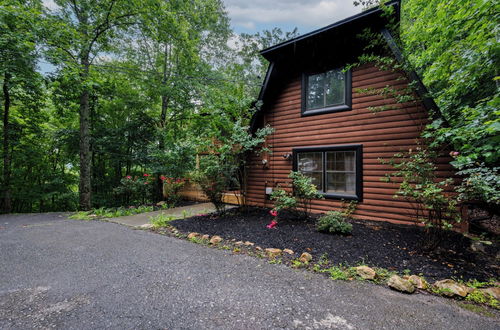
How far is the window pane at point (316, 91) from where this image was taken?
5.92 metres

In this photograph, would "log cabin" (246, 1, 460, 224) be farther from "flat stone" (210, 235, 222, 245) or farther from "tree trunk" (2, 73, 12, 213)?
"tree trunk" (2, 73, 12, 213)

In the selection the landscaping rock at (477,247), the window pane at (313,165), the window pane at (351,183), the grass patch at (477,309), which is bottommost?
the grass patch at (477,309)

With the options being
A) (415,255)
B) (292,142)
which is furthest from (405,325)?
(292,142)

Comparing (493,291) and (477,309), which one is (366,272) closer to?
(477,309)

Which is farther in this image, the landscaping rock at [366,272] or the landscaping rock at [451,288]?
the landscaping rock at [366,272]

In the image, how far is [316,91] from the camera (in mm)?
6020

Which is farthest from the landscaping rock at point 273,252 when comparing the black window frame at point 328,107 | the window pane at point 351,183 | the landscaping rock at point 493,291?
the black window frame at point 328,107

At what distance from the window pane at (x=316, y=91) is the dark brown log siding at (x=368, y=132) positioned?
30 centimetres

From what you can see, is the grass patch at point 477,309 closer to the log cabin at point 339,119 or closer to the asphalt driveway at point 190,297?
the asphalt driveway at point 190,297

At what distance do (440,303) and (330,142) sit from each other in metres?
4.08

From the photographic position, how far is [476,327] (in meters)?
1.84

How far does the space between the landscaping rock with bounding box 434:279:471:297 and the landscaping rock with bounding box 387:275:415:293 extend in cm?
31

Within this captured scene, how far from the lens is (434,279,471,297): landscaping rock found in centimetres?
228

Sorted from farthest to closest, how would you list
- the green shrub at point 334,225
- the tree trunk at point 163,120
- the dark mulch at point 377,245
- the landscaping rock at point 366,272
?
the tree trunk at point 163,120
the green shrub at point 334,225
the dark mulch at point 377,245
the landscaping rock at point 366,272
